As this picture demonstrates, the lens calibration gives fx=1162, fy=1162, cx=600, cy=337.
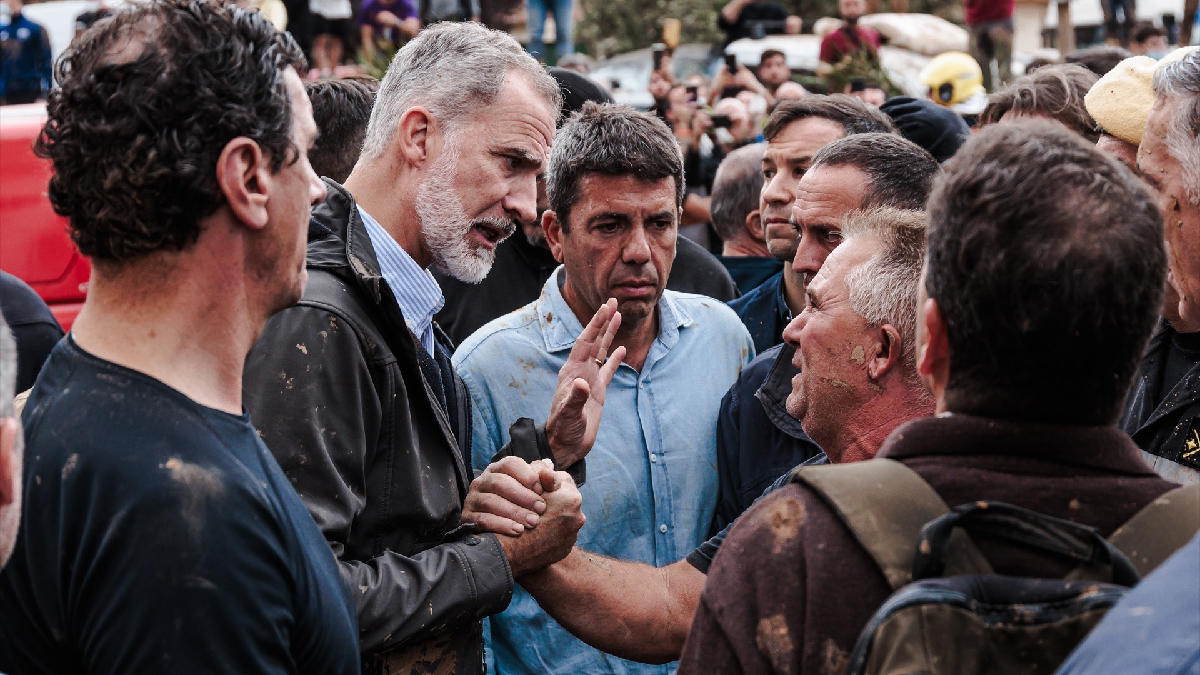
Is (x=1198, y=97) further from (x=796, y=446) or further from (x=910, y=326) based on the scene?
(x=796, y=446)

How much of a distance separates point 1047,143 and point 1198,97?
126cm

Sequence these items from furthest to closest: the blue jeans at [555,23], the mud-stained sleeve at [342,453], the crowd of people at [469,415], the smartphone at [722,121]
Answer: the blue jeans at [555,23], the smartphone at [722,121], the mud-stained sleeve at [342,453], the crowd of people at [469,415]

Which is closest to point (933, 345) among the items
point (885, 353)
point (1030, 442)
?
point (1030, 442)

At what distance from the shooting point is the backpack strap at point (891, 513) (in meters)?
1.33

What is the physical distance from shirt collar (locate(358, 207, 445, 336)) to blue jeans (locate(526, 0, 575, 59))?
9.83m

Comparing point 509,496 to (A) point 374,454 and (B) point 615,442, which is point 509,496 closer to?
(A) point 374,454

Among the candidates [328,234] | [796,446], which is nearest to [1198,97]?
[796,446]

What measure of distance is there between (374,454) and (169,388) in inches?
28.5

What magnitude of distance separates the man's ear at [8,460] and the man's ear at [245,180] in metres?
0.44

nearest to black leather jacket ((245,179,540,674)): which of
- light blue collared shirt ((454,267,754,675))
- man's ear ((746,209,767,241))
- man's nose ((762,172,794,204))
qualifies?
light blue collared shirt ((454,267,754,675))

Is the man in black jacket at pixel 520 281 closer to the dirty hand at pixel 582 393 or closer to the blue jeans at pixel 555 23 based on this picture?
the dirty hand at pixel 582 393

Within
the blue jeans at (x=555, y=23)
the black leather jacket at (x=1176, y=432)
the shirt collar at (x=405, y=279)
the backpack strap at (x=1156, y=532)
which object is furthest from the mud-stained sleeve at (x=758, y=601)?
the blue jeans at (x=555, y=23)

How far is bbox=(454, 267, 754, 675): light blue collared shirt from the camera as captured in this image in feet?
10.2

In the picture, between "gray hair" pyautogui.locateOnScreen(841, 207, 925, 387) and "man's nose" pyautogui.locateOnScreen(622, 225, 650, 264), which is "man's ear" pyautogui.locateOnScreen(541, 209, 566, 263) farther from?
"gray hair" pyautogui.locateOnScreen(841, 207, 925, 387)
